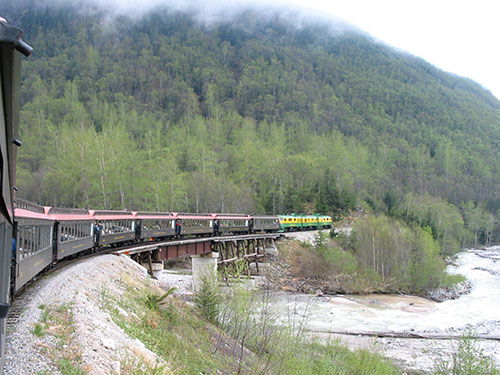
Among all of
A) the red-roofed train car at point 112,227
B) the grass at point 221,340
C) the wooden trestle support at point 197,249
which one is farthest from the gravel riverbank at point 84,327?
the wooden trestle support at point 197,249

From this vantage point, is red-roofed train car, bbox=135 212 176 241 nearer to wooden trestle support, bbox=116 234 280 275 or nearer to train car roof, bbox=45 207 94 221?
wooden trestle support, bbox=116 234 280 275

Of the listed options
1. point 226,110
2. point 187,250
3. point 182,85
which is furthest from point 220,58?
point 187,250

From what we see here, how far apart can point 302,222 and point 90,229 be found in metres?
39.2

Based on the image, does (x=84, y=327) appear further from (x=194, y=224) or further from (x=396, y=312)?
(x=396, y=312)

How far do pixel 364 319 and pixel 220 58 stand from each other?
166021 mm

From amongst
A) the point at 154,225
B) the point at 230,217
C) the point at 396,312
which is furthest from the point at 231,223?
the point at 396,312

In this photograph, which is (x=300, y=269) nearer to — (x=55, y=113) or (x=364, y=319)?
(x=364, y=319)

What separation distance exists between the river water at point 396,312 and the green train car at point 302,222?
698 inches

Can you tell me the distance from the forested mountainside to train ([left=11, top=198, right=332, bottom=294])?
746 centimetres

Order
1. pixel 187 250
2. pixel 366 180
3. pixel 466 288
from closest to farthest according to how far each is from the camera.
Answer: pixel 187 250
pixel 466 288
pixel 366 180

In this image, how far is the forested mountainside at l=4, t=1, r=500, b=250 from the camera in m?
56.2

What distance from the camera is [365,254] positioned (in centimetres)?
4547

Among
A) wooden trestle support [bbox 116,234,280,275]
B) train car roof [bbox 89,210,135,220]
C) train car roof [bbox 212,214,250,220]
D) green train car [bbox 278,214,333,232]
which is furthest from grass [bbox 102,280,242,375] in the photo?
green train car [bbox 278,214,333,232]

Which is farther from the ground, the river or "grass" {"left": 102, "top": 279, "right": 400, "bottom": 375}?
"grass" {"left": 102, "top": 279, "right": 400, "bottom": 375}
